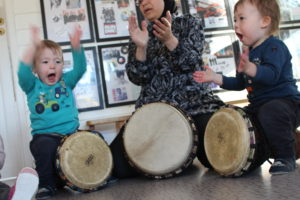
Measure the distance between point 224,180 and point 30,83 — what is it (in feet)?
3.56

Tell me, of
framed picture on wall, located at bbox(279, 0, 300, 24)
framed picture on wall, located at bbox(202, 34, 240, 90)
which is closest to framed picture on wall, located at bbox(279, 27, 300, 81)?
framed picture on wall, located at bbox(279, 0, 300, 24)

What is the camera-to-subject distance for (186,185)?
1.48 metres

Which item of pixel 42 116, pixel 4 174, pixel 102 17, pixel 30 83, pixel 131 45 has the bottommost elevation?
pixel 4 174

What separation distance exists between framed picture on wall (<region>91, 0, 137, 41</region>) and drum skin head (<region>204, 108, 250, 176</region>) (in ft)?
5.61

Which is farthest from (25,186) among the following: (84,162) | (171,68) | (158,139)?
(171,68)

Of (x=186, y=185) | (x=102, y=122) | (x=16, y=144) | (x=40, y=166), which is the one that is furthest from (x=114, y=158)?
(x=16, y=144)

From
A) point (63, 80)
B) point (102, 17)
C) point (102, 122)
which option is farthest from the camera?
point (102, 17)

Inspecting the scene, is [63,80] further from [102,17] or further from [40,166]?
[102,17]

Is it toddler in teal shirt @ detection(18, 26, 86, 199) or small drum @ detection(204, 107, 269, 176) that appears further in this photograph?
toddler in teal shirt @ detection(18, 26, 86, 199)

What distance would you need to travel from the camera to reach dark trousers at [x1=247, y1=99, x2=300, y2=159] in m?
1.47

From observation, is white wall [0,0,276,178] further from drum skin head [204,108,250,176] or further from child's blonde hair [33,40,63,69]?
drum skin head [204,108,250,176]

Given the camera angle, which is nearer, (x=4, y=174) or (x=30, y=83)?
(x=30, y=83)

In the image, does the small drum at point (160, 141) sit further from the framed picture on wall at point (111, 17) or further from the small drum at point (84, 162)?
the framed picture on wall at point (111, 17)

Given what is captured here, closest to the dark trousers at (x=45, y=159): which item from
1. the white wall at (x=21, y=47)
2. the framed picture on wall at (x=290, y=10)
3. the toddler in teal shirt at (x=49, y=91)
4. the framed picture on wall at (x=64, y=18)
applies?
the toddler in teal shirt at (x=49, y=91)
